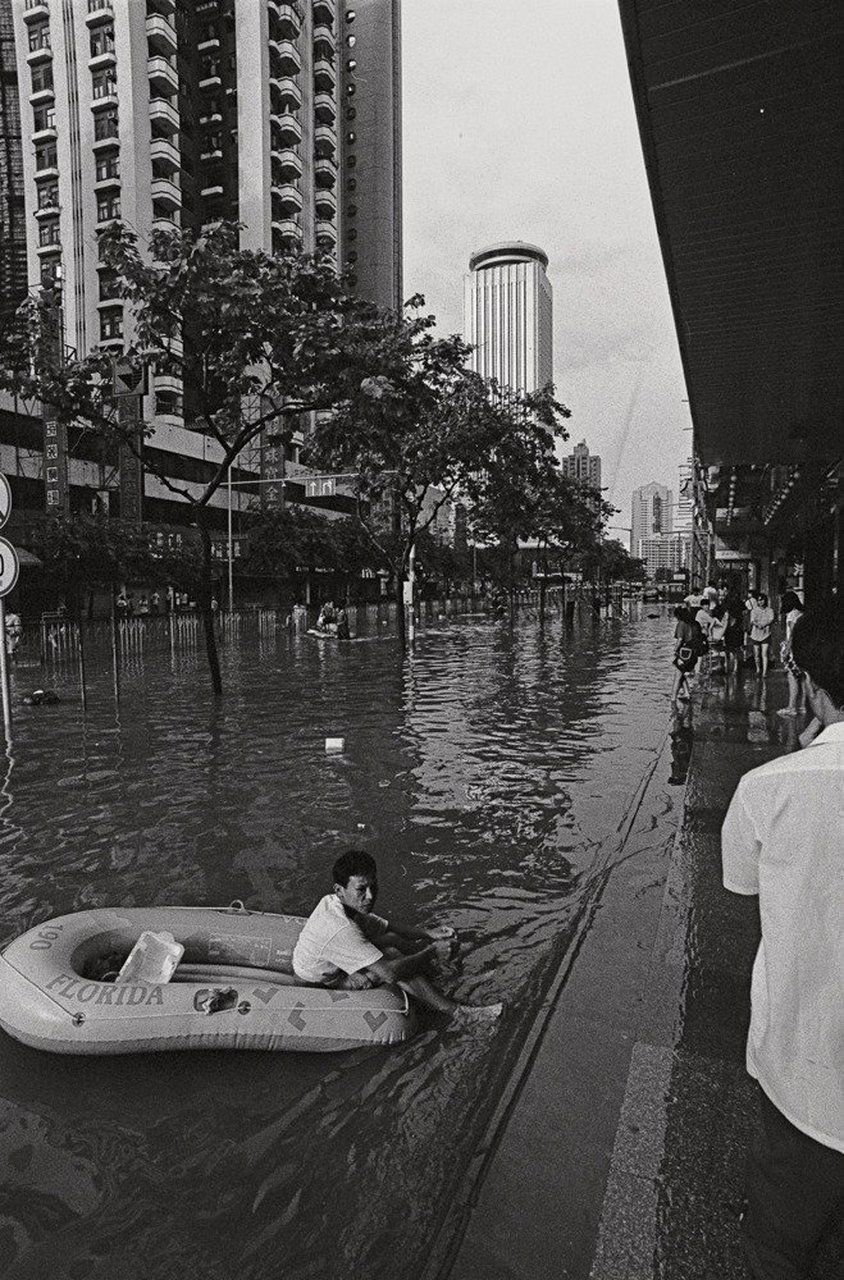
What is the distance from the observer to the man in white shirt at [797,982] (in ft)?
6.16

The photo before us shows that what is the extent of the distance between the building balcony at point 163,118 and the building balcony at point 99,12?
5145 millimetres

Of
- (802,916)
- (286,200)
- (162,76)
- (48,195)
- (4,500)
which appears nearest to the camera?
(802,916)

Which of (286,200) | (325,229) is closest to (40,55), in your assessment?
(286,200)

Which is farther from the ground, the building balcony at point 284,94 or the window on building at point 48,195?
the building balcony at point 284,94

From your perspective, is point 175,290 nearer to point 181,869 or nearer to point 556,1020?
point 181,869

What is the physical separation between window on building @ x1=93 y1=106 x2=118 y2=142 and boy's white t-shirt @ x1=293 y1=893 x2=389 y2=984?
63.9 m

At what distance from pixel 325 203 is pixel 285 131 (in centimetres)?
873

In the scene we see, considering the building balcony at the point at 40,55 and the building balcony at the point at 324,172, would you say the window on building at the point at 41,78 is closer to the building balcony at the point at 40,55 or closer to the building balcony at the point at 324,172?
the building balcony at the point at 40,55

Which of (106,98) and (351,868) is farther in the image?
(106,98)

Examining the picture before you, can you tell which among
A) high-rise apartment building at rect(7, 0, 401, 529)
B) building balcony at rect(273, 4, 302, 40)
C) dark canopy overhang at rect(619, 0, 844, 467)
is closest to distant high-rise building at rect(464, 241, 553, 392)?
high-rise apartment building at rect(7, 0, 401, 529)

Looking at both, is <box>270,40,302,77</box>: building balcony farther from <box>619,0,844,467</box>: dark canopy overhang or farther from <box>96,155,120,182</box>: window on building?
<box>619,0,844,467</box>: dark canopy overhang

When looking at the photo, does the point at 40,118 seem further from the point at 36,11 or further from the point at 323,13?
the point at 323,13

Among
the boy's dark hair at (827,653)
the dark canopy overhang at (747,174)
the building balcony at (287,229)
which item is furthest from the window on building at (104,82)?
the boy's dark hair at (827,653)

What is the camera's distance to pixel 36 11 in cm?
5650
